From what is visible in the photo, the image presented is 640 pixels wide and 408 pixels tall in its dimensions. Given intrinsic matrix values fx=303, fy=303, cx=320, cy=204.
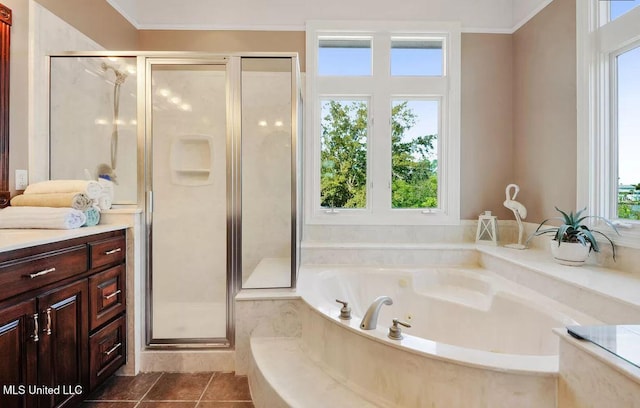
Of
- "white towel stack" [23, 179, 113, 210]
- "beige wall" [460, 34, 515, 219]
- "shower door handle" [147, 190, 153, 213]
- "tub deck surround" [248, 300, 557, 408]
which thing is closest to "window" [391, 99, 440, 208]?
"beige wall" [460, 34, 515, 219]

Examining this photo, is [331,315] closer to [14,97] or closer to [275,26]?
[14,97]

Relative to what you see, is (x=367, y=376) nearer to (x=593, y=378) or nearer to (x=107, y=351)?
(x=593, y=378)

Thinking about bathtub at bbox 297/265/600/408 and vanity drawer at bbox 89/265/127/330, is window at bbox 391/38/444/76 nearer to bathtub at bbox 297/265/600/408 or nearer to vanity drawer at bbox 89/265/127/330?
bathtub at bbox 297/265/600/408

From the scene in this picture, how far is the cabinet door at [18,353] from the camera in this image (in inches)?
43.6

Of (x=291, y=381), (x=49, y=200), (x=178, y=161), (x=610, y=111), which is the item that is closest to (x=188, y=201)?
(x=178, y=161)

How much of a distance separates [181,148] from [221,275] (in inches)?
43.9

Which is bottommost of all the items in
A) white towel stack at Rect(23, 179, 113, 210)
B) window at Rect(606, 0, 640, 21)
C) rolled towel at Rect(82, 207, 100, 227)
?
rolled towel at Rect(82, 207, 100, 227)

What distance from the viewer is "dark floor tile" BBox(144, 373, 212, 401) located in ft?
5.54

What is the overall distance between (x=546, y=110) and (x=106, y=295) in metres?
3.29

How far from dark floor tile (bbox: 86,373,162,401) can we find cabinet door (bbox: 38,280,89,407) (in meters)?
0.23

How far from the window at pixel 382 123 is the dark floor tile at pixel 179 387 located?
4.80 feet

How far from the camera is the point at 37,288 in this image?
1.25 metres

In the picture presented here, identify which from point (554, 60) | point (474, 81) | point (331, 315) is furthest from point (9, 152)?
point (554, 60)

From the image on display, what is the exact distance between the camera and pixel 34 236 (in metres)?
1.29
